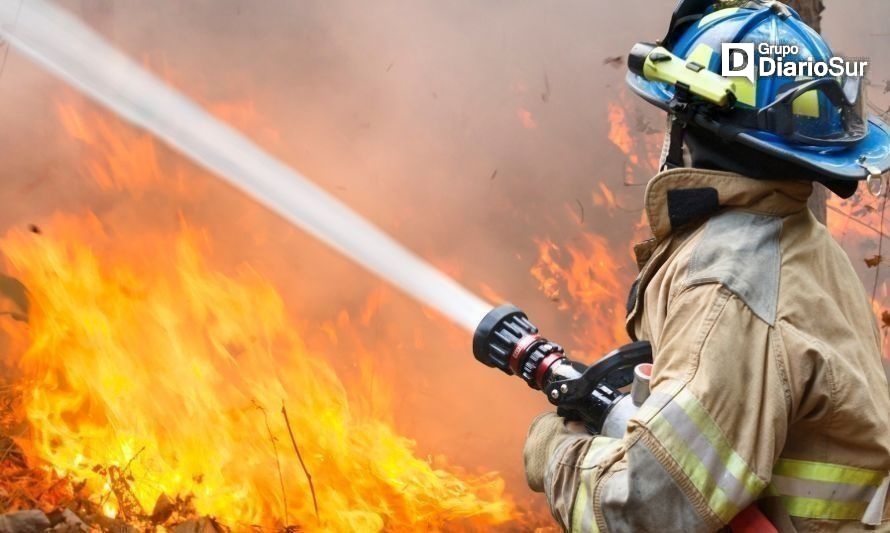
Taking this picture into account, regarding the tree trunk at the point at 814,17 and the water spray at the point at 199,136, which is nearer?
the tree trunk at the point at 814,17

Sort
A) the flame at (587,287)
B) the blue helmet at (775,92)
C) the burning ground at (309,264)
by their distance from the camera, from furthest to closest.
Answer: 1. the flame at (587,287)
2. the burning ground at (309,264)
3. the blue helmet at (775,92)

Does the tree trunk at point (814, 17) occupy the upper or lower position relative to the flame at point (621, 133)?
lower

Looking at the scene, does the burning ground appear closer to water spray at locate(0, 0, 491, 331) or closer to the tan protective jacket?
water spray at locate(0, 0, 491, 331)

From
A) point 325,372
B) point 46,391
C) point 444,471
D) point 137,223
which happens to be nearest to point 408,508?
point 444,471

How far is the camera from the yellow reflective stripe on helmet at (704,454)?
1845 millimetres

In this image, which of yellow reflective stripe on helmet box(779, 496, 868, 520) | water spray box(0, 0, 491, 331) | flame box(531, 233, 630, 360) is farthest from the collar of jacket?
flame box(531, 233, 630, 360)

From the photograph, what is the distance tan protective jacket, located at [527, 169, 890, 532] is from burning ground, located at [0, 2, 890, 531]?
302cm

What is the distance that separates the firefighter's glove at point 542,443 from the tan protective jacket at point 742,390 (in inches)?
2.6

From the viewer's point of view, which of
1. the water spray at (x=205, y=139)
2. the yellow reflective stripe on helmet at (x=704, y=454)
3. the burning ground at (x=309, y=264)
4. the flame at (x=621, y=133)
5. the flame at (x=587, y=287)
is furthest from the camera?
the flame at (x=621, y=133)

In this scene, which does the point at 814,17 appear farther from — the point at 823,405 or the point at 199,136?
the point at 199,136

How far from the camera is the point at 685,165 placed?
A: 2.32 metres

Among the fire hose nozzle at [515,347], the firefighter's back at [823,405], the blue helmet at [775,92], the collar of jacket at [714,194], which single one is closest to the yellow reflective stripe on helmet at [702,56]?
the blue helmet at [775,92]

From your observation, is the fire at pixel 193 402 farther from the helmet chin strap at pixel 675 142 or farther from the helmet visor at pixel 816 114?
the helmet visor at pixel 816 114

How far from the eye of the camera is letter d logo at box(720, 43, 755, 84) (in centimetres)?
218
